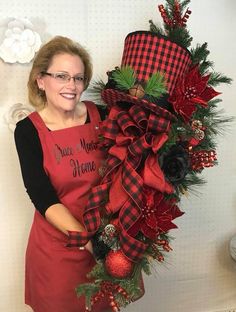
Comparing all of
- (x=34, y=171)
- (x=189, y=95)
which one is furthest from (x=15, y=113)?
(x=189, y=95)

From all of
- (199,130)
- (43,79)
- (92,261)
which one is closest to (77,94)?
(43,79)

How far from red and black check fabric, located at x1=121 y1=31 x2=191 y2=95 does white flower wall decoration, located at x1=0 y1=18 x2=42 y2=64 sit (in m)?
0.48

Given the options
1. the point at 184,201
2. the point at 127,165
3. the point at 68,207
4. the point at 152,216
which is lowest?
the point at 184,201

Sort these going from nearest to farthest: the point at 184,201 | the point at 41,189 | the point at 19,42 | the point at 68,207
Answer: the point at 41,189, the point at 68,207, the point at 19,42, the point at 184,201

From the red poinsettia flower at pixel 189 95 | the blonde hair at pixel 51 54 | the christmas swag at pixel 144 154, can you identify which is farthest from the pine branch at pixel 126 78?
the blonde hair at pixel 51 54

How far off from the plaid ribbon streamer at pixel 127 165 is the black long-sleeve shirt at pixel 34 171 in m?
0.15

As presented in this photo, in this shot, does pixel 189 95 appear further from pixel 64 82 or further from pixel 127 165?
pixel 64 82

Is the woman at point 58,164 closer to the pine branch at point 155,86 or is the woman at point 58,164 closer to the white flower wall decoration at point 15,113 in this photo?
the white flower wall decoration at point 15,113

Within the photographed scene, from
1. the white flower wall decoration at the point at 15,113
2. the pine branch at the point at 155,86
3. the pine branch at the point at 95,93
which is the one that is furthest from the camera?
the white flower wall decoration at the point at 15,113

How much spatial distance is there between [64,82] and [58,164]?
262 mm

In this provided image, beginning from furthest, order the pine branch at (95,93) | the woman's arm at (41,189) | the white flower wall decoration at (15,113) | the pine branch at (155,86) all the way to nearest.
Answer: the white flower wall decoration at (15,113) < the pine branch at (95,93) < the woman's arm at (41,189) < the pine branch at (155,86)

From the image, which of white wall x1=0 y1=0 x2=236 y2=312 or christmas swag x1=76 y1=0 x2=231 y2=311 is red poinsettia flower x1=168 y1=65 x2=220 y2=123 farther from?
white wall x1=0 y1=0 x2=236 y2=312

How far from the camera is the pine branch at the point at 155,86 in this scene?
98 centimetres

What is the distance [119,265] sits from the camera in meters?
1.02
